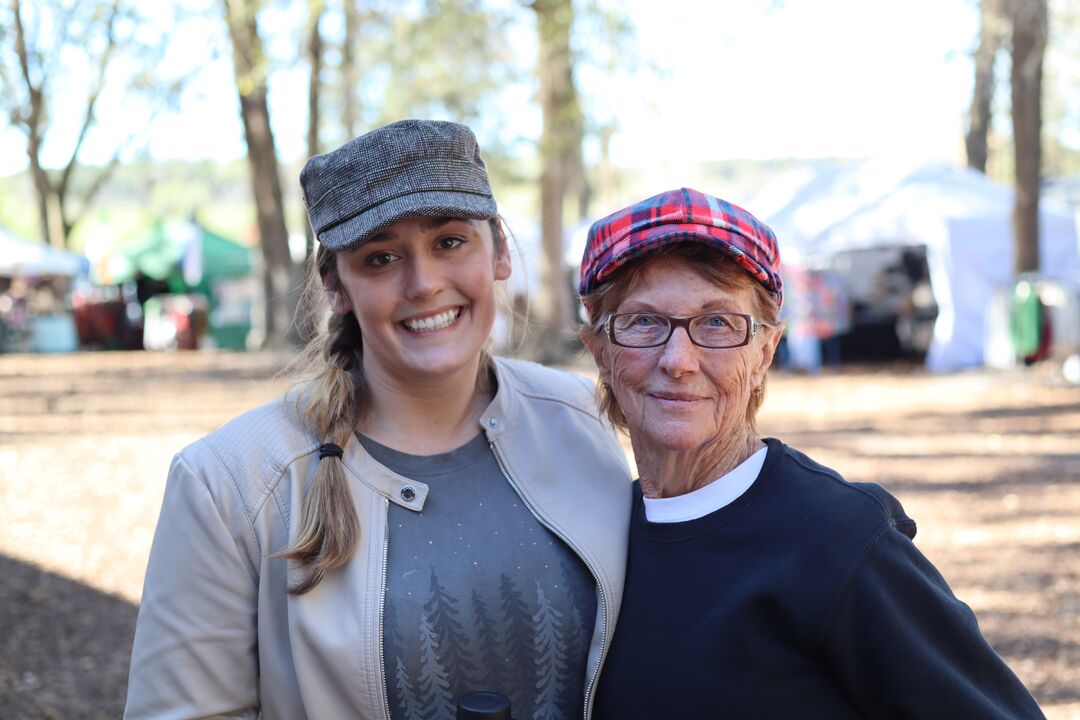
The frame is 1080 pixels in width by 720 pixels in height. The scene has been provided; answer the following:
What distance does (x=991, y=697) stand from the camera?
168cm

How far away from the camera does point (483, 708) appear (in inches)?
60.5

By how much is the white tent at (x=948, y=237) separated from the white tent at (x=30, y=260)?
18.0 metres

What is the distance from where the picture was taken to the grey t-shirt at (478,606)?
1.98 meters

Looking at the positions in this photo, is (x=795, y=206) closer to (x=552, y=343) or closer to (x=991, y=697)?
(x=552, y=343)

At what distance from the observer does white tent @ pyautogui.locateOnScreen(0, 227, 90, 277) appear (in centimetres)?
2477

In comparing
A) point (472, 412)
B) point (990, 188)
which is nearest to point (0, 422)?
point (472, 412)

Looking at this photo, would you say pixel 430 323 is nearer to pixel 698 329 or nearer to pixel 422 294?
pixel 422 294

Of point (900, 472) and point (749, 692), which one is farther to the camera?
point (900, 472)

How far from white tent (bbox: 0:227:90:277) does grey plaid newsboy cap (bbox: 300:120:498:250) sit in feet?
84.4

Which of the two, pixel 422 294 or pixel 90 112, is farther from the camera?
pixel 90 112

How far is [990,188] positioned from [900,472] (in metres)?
10.5

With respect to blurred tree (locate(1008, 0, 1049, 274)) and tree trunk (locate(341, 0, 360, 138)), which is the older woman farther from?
tree trunk (locate(341, 0, 360, 138))

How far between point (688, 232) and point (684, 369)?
0.26m

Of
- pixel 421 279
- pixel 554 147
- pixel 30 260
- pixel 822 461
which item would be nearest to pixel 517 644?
pixel 421 279
